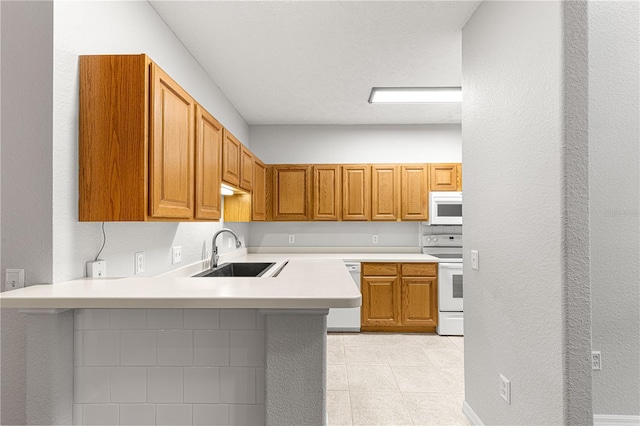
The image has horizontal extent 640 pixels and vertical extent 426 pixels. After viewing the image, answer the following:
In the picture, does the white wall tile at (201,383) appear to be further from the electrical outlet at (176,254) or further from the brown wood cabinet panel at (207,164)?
the electrical outlet at (176,254)

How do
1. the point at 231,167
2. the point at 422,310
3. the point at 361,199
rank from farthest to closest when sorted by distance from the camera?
the point at 361,199
the point at 422,310
the point at 231,167

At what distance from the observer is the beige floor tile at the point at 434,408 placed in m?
2.27

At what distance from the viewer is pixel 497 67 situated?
188cm

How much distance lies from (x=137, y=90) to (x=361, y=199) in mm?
→ 3264

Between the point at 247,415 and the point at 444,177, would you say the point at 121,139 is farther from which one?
the point at 444,177

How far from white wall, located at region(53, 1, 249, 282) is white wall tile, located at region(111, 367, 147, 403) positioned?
0.46 m

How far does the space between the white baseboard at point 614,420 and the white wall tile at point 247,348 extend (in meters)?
2.12

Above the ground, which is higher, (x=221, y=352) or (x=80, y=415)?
(x=221, y=352)

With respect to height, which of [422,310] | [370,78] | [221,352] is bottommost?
[422,310]

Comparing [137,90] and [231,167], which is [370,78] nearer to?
[231,167]

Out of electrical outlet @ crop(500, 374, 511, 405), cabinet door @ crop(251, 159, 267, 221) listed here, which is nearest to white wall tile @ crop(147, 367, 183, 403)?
electrical outlet @ crop(500, 374, 511, 405)

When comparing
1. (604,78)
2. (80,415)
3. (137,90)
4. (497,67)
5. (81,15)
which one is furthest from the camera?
(604,78)

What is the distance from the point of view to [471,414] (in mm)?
2227

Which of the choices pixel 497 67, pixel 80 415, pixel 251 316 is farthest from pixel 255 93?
pixel 80 415
